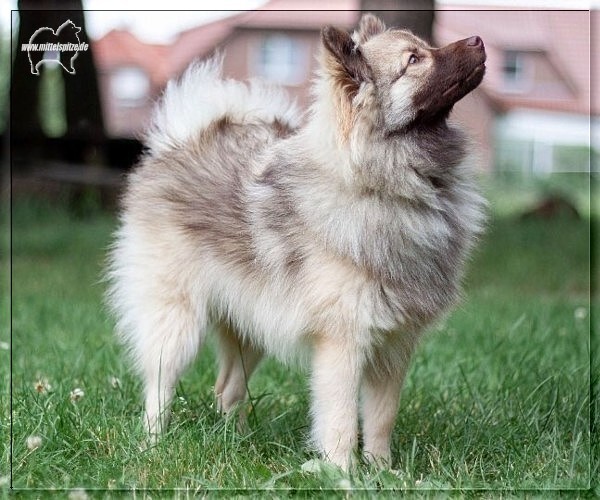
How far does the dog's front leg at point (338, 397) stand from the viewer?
3.54 metres

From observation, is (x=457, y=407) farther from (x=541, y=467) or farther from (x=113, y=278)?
(x=113, y=278)

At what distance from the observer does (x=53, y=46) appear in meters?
3.76

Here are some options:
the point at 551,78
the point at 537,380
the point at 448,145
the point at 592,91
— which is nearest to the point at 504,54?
the point at 551,78

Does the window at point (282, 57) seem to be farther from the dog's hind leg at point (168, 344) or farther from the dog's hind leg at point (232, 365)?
the dog's hind leg at point (168, 344)

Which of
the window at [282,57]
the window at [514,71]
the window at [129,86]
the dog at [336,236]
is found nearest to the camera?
the dog at [336,236]

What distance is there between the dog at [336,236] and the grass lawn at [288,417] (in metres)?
0.24

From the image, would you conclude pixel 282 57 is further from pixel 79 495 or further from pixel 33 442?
pixel 79 495

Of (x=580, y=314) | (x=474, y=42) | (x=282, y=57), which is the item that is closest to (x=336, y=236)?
(x=474, y=42)

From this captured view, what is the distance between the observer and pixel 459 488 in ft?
10.7

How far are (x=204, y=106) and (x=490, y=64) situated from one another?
6.44ft

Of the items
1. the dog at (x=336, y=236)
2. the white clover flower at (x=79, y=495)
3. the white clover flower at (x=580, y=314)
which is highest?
the dog at (x=336, y=236)

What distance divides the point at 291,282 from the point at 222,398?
109cm

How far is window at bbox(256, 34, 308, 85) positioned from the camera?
8492 millimetres

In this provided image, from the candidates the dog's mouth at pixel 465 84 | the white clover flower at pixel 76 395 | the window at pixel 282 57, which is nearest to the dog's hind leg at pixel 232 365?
the white clover flower at pixel 76 395
